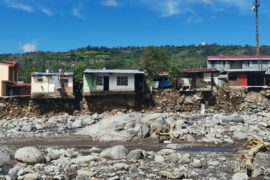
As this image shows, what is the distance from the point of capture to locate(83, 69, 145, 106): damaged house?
6109 centimetres

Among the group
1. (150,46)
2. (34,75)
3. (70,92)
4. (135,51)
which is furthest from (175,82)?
(135,51)

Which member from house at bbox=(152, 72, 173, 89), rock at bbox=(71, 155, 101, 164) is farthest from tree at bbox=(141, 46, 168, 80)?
rock at bbox=(71, 155, 101, 164)

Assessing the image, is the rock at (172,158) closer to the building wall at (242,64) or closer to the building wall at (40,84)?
the building wall at (40,84)

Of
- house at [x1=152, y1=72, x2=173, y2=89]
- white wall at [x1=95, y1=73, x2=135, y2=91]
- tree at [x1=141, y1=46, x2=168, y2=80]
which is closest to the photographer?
white wall at [x1=95, y1=73, x2=135, y2=91]

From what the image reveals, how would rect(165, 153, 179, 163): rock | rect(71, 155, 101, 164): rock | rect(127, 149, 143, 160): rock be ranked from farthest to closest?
1. rect(127, 149, 143, 160): rock
2. rect(165, 153, 179, 163): rock
3. rect(71, 155, 101, 164): rock

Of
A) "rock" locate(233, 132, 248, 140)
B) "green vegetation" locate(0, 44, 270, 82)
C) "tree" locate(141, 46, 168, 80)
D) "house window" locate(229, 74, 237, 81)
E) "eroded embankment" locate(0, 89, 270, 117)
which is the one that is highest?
"green vegetation" locate(0, 44, 270, 82)

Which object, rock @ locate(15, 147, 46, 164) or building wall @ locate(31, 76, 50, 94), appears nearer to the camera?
rock @ locate(15, 147, 46, 164)

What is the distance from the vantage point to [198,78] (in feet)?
221

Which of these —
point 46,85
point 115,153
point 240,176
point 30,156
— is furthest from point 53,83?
point 240,176

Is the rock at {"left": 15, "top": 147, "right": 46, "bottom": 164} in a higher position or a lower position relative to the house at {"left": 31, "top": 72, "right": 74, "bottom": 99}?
lower

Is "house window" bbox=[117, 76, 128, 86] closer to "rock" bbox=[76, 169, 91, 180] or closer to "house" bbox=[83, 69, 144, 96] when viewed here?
"house" bbox=[83, 69, 144, 96]

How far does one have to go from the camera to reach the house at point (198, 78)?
66125 millimetres

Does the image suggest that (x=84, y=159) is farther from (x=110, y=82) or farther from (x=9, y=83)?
(x=9, y=83)

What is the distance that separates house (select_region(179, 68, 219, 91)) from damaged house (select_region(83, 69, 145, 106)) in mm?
7873
